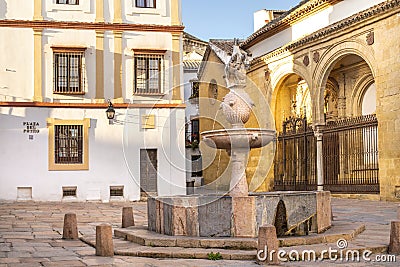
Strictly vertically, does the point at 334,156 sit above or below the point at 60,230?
above

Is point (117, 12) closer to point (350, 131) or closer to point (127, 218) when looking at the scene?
point (350, 131)

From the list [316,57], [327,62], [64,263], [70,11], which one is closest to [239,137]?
[64,263]

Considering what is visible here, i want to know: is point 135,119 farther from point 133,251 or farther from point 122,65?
point 133,251

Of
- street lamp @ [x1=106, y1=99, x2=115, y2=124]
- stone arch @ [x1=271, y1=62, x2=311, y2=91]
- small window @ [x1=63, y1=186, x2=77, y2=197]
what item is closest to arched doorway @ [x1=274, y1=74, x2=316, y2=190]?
stone arch @ [x1=271, y1=62, x2=311, y2=91]

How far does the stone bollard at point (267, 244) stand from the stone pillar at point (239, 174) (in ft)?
7.15

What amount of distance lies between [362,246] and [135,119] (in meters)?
13.1

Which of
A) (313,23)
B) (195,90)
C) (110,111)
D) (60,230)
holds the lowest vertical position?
(60,230)

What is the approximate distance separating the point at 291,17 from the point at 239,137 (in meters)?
17.1

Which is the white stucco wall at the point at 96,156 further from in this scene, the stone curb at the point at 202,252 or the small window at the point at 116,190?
the stone curb at the point at 202,252

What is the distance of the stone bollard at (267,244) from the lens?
7613 millimetres

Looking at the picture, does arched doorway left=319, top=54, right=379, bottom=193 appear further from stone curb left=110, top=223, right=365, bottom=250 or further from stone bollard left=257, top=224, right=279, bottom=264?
stone bollard left=257, top=224, right=279, bottom=264

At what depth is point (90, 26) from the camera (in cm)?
2086

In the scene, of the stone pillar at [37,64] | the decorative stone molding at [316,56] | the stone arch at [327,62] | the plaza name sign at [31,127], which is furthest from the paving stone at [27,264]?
the decorative stone molding at [316,56]

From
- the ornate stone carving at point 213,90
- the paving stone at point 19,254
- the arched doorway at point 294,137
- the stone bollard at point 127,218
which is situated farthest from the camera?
the ornate stone carving at point 213,90
